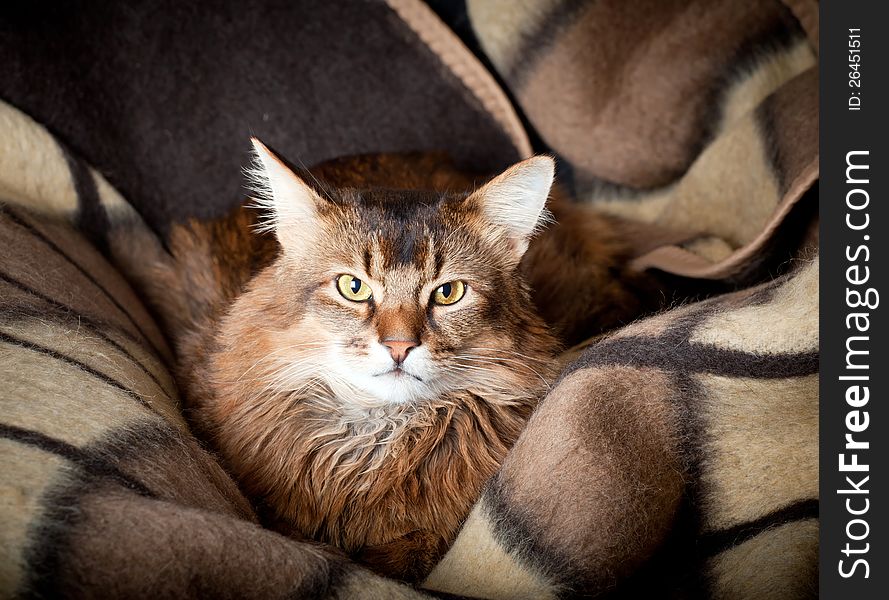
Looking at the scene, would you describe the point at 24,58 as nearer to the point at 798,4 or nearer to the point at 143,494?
the point at 143,494

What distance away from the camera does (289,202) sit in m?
1.62

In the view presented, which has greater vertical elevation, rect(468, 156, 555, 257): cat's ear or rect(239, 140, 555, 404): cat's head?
rect(468, 156, 555, 257): cat's ear

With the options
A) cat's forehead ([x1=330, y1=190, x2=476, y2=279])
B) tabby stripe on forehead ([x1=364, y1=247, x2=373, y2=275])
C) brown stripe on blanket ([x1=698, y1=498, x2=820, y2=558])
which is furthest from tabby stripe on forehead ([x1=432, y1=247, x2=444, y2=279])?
brown stripe on blanket ([x1=698, y1=498, x2=820, y2=558])

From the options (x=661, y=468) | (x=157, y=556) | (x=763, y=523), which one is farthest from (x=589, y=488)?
(x=157, y=556)

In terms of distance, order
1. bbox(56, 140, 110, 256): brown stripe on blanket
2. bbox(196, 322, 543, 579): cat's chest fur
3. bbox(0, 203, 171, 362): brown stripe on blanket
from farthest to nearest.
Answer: bbox(56, 140, 110, 256): brown stripe on blanket < bbox(0, 203, 171, 362): brown stripe on blanket < bbox(196, 322, 543, 579): cat's chest fur

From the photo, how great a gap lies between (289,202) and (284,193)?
21 millimetres

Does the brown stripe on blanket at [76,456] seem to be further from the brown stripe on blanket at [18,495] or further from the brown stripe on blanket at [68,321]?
the brown stripe on blanket at [68,321]

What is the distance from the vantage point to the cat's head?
1.45 metres

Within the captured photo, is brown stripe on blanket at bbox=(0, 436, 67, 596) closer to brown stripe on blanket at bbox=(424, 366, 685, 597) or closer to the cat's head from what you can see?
the cat's head

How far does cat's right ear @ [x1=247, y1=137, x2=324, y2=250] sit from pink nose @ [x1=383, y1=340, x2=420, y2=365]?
1.12ft

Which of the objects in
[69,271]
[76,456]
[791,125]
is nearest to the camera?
[76,456]

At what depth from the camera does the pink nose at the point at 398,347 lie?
1384mm

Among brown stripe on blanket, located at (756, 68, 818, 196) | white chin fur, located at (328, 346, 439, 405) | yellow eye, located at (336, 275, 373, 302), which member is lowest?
white chin fur, located at (328, 346, 439, 405)

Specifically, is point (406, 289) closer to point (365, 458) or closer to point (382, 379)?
point (382, 379)
